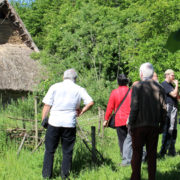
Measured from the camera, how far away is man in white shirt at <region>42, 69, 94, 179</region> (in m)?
4.11

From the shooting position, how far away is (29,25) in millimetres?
23891

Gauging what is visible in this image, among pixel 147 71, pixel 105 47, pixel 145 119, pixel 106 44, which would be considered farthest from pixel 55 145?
pixel 106 44

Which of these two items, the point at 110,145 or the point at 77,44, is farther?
the point at 77,44

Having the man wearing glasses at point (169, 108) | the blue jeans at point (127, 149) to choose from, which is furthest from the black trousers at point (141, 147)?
the man wearing glasses at point (169, 108)

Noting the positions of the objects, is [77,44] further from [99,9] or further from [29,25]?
[29,25]

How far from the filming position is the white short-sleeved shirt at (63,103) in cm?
410

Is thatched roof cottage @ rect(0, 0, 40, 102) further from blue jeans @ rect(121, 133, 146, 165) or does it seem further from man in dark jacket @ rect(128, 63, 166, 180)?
man in dark jacket @ rect(128, 63, 166, 180)

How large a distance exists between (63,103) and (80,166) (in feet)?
4.42

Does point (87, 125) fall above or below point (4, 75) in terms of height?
below

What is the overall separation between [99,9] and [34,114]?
1271 cm

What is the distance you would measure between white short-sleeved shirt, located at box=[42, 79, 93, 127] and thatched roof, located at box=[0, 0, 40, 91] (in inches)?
365

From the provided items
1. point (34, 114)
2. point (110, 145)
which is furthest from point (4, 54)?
point (110, 145)

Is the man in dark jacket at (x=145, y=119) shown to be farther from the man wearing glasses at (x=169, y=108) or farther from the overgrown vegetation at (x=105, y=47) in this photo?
the overgrown vegetation at (x=105, y=47)

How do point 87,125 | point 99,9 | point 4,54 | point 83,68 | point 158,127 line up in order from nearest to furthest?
1. point 158,127
2. point 87,125
3. point 4,54
4. point 83,68
5. point 99,9
